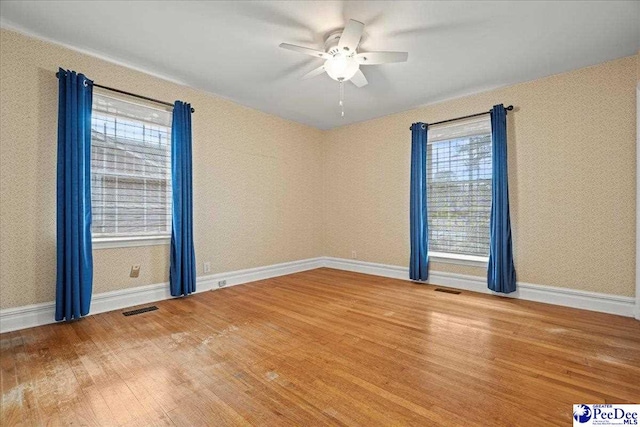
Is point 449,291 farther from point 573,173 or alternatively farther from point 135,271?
point 135,271

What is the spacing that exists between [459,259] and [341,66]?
3.07 m

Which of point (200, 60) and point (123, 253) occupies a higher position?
point (200, 60)

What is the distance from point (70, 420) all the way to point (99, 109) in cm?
295

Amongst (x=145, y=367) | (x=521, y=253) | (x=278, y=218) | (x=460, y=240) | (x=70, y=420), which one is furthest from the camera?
(x=278, y=218)

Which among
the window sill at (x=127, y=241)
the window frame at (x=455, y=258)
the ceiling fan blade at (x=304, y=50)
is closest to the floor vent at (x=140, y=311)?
the window sill at (x=127, y=241)

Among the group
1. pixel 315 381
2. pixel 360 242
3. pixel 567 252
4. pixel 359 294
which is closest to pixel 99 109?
pixel 315 381

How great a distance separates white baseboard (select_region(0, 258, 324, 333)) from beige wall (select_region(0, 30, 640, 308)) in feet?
0.28

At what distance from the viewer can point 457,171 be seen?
4.24 meters

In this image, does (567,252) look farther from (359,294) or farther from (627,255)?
(359,294)

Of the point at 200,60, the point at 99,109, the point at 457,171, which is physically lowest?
the point at 457,171

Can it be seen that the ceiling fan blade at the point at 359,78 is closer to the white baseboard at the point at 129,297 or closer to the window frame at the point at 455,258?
the window frame at the point at 455,258

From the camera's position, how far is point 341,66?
2711 mm

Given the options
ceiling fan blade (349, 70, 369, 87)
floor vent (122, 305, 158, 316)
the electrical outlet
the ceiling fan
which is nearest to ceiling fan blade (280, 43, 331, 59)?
the ceiling fan

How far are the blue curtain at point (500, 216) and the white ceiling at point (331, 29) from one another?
60 cm
